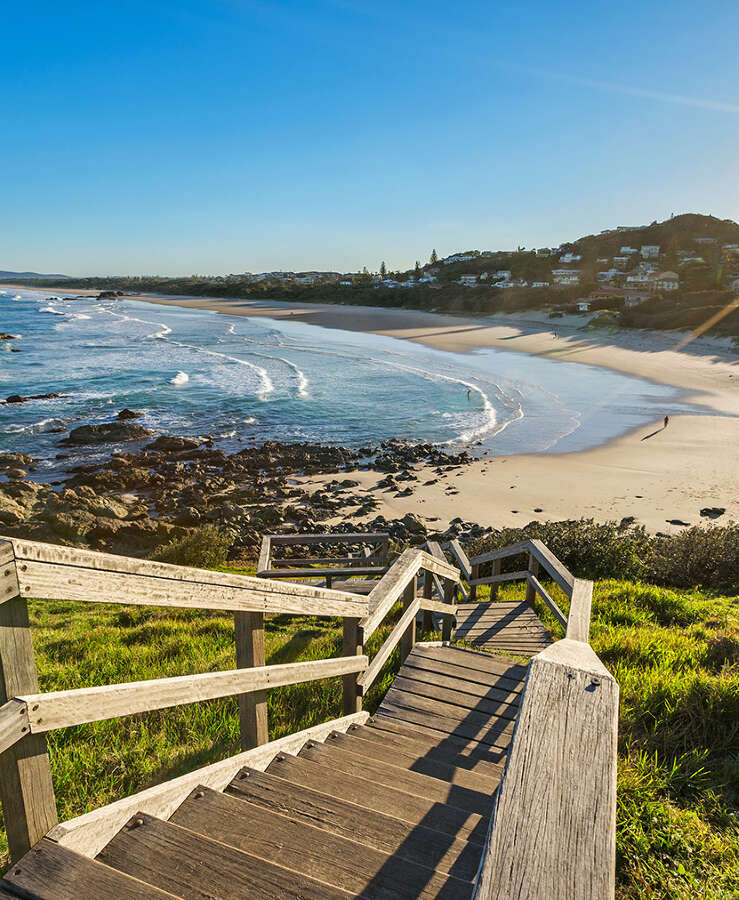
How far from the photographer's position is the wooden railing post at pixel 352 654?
3684mm

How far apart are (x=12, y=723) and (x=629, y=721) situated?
3763 millimetres

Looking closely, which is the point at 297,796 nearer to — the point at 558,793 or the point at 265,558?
the point at 558,793

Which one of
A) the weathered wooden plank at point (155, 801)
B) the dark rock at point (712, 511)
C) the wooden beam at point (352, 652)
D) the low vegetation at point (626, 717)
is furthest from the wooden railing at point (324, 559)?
the dark rock at point (712, 511)

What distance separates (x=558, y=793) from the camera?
1.22 m

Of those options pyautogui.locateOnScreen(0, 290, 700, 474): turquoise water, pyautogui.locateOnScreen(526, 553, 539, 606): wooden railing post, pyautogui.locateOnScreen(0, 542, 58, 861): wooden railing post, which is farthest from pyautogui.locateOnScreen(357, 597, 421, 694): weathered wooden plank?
pyautogui.locateOnScreen(0, 290, 700, 474): turquoise water

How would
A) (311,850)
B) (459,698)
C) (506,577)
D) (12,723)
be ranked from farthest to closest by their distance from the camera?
(506,577) → (459,698) → (311,850) → (12,723)

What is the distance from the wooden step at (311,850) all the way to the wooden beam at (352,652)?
1.40 m

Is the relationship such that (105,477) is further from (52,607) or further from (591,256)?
(591,256)

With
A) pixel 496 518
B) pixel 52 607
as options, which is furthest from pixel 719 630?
pixel 496 518

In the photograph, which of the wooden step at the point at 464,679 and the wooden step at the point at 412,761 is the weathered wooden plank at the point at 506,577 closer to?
the wooden step at the point at 464,679

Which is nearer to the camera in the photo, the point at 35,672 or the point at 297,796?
the point at 35,672

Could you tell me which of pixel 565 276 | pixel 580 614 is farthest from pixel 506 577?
pixel 565 276

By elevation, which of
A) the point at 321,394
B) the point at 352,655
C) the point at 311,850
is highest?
the point at 311,850

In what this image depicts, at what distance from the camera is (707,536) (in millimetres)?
10469
